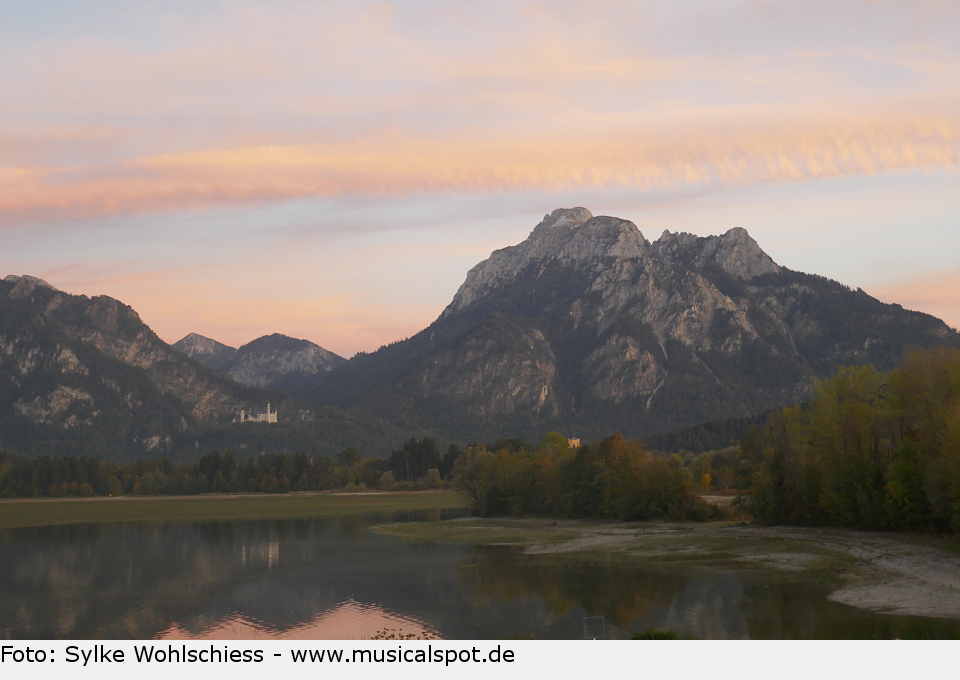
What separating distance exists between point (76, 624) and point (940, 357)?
219ft

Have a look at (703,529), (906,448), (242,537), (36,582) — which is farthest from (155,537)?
(906,448)

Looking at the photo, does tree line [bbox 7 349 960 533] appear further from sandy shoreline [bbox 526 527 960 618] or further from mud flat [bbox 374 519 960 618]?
mud flat [bbox 374 519 960 618]

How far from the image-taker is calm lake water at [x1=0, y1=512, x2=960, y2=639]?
1811 inches

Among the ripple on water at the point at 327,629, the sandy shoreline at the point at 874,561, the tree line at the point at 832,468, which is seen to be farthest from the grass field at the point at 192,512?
the ripple on water at the point at 327,629

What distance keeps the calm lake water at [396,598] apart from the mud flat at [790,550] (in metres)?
2.95

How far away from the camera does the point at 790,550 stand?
236 ft

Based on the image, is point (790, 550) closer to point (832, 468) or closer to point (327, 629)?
point (832, 468)

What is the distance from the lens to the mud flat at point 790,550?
5019 centimetres

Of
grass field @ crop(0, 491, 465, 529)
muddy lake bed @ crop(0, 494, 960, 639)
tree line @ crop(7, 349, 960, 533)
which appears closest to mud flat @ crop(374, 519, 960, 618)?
muddy lake bed @ crop(0, 494, 960, 639)

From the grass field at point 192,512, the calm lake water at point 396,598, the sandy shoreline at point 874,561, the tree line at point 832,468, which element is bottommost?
the grass field at point 192,512

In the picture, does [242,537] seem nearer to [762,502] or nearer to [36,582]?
[36,582]

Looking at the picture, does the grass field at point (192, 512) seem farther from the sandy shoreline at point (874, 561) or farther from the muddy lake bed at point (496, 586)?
the sandy shoreline at point (874, 561)
